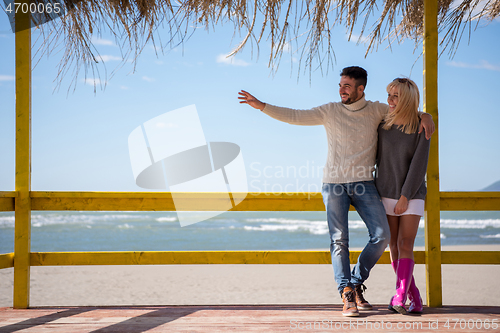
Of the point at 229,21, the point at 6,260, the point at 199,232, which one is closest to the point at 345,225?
the point at 229,21

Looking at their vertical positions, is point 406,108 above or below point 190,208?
above

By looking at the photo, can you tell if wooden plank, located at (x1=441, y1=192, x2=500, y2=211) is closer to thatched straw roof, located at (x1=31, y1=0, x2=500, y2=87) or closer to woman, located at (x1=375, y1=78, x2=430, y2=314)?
woman, located at (x1=375, y1=78, x2=430, y2=314)

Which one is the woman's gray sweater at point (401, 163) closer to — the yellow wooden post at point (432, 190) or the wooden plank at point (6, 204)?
the yellow wooden post at point (432, 190)

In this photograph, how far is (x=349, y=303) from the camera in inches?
82.9

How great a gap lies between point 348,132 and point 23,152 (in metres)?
2.07

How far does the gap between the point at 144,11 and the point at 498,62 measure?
30375 mm

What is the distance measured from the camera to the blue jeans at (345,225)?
214cm

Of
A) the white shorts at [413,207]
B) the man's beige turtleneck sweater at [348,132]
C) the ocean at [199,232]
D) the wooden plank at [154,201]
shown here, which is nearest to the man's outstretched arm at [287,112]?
the man's beige turtleneck sweater at [348,132]

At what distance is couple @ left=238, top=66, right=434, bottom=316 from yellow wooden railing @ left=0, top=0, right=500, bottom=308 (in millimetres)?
270

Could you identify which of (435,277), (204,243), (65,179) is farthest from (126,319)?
(65,179)

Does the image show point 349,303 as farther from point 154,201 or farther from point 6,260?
point 6,260

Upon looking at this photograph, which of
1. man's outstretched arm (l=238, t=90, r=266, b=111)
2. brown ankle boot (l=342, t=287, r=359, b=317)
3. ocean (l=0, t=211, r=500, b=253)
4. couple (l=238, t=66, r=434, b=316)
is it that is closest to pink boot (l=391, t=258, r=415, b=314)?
couple (l=238, t=66, r=434, b=316)

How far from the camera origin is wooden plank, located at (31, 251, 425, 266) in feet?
8.02

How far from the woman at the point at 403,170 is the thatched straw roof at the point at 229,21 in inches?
35.6
